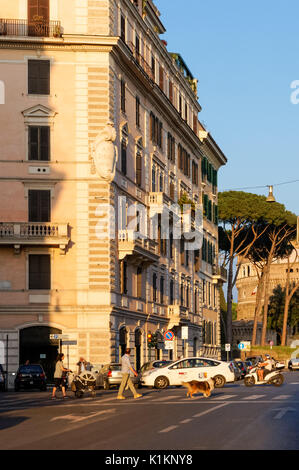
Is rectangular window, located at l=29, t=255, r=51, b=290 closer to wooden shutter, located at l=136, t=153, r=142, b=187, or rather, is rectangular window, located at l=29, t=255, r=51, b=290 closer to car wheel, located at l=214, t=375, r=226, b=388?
wooden shutter, located at l=136, t=153, r=142, b=187

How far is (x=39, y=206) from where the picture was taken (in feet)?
155

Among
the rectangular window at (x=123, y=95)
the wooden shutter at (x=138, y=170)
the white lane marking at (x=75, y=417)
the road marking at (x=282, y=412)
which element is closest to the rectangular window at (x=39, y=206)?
the rectangular window at (x=123, y=95)

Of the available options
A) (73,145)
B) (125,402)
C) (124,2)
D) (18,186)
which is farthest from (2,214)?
(125,402)

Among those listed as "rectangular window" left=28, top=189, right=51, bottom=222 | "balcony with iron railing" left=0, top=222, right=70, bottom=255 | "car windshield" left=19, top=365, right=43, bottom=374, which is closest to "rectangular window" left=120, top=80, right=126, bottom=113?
"rectangular window" left=28, top=189, right=51, bottom=222

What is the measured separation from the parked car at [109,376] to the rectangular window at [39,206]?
27.1ft

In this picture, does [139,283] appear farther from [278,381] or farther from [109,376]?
[278,381]

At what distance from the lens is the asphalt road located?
1583 centimetres

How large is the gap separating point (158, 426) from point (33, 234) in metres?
27.6

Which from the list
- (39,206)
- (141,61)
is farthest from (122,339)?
(141,61)

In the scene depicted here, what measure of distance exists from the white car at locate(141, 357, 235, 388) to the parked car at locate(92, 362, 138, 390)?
1402mm

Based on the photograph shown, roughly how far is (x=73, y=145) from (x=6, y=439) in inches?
1243

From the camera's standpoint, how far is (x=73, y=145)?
48.2 meters

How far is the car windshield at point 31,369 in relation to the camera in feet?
146

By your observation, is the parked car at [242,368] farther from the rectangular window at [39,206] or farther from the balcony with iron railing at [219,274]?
the balcony with iron railing at [219,274]
